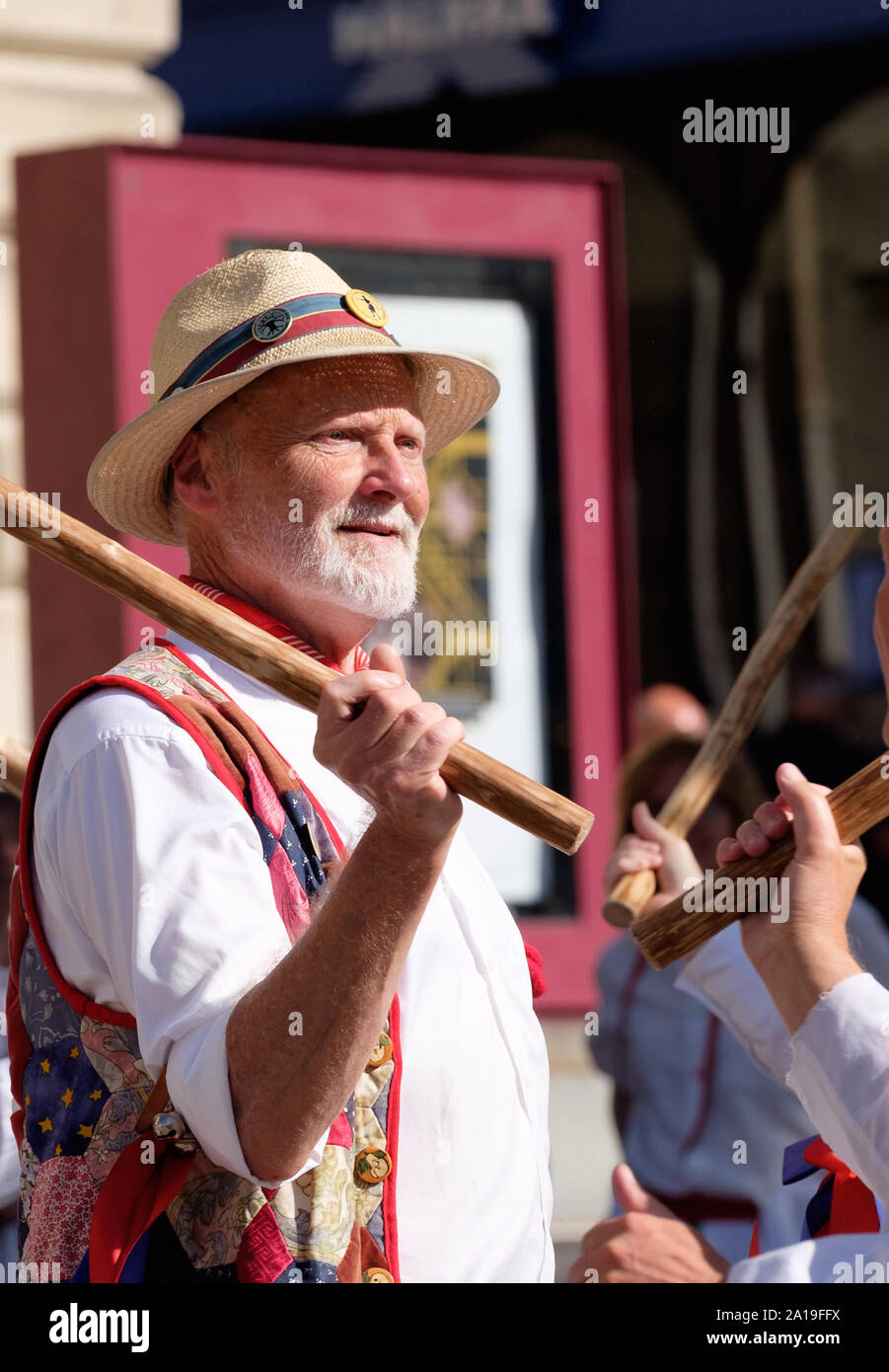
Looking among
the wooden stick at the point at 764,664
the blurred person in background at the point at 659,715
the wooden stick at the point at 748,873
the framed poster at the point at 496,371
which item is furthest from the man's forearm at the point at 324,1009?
the blurred person in background at the point at 659,715

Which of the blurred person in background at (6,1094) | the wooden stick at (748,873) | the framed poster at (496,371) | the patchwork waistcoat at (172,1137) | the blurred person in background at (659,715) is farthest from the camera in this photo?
the blurred person in background at (659,715)

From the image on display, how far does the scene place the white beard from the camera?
247 cm

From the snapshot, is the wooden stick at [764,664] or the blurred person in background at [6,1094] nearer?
the wooden stick at [764,664]

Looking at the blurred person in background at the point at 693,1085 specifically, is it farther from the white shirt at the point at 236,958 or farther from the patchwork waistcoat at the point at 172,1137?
the patchwork waistcoat at the point at 172,1137

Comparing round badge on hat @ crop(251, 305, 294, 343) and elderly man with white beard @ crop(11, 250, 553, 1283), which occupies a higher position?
round badge on hat @ crop(251, 305, 294, 343)

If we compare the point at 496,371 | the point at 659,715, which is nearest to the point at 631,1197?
the point at 659,715

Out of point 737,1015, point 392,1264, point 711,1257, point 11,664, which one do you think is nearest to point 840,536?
point 737,1015

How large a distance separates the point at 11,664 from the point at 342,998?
416 cm

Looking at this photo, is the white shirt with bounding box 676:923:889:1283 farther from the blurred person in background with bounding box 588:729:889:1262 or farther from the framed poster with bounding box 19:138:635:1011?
the framed poster with bounding box 19:138:635:1011

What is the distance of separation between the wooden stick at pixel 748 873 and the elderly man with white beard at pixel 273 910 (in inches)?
8.5

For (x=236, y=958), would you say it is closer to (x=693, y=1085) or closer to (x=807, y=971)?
(x=807, y=971)

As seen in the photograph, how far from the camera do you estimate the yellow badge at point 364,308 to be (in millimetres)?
2559

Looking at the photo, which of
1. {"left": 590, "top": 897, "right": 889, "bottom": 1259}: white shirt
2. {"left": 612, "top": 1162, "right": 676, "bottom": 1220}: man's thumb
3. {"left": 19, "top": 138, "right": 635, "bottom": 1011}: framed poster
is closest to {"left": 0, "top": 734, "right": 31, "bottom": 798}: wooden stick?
{"left": 612, "top": 1162, "right": 676, "bottom": 1220}: man's thumb

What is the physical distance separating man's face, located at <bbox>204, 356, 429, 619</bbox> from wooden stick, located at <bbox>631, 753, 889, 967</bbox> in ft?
1.70
